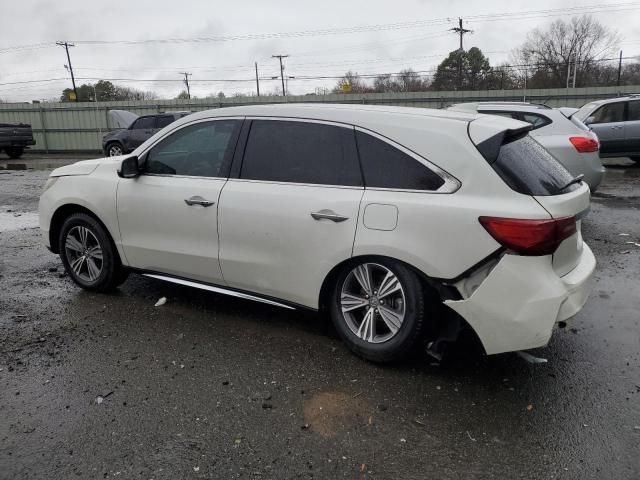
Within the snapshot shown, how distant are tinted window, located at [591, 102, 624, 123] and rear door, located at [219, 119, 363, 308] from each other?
12.1 meters

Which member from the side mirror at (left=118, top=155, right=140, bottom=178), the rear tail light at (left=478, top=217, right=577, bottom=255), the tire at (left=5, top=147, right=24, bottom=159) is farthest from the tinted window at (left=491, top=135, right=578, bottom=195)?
the tire at (left=5, top=147, right=24, bottom=159)

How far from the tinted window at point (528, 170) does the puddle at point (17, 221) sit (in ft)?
24.1

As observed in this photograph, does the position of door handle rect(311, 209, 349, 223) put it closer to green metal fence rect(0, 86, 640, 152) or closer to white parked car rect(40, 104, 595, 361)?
white parked car rect(40, 104, 595, 361)

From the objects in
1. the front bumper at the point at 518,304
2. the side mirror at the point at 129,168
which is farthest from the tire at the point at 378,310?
the side mirror at the point at 129,168

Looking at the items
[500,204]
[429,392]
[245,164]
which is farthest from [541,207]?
[245,164]

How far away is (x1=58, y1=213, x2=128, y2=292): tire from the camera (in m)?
4.75

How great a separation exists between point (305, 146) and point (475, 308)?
Result: 5.34 feet

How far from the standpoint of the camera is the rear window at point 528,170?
3.13m

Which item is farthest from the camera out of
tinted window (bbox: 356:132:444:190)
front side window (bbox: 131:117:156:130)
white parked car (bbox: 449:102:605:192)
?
front side window (bbox: 131:117:156:130)

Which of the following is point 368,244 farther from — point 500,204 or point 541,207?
point 541,207

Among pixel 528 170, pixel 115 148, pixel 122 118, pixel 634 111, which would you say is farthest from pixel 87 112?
pixel 528 170

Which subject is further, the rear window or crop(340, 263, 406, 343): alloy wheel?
crop(340, 263, 406, 343): alloy wheel

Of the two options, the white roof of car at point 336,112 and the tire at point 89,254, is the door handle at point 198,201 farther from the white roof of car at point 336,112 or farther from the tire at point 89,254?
the tire at point 89,254

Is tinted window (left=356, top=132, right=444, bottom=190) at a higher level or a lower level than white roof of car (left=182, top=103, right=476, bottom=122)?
lower
